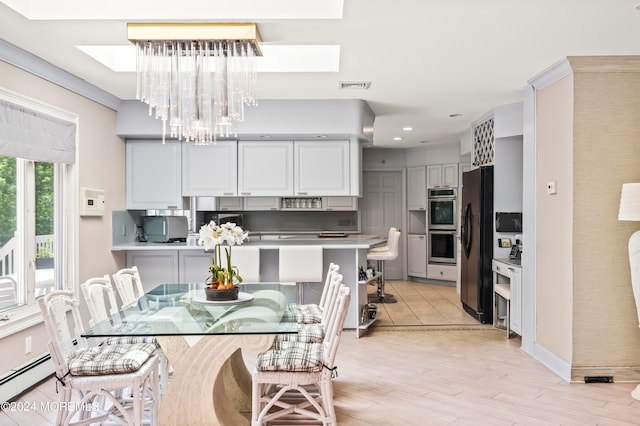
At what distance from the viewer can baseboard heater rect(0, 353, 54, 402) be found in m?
3.39

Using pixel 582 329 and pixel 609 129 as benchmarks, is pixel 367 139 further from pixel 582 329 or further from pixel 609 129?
pixel 582 329

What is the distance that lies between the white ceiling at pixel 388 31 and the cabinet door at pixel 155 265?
1.89m

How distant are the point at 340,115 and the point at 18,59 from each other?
115 inches

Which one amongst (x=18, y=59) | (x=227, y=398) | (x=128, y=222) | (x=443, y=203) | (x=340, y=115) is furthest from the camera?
(x=443, y=203)

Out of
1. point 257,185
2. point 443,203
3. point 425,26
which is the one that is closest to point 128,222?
point 257,185

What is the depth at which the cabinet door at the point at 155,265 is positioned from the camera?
5.39 meters

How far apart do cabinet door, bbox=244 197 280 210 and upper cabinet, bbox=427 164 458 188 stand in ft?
9.25

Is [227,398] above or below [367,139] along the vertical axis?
below

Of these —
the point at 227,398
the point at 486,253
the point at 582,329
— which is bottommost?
the point at 227,398

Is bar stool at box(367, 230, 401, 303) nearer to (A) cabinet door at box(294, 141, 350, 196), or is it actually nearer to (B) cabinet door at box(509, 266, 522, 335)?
(A) cabinet door at box(294, 141, 350, 196)

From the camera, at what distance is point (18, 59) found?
3553 millimetres

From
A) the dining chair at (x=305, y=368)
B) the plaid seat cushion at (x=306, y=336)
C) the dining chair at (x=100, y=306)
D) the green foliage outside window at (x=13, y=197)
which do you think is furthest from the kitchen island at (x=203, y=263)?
the dining chair at (x=305, y=368)

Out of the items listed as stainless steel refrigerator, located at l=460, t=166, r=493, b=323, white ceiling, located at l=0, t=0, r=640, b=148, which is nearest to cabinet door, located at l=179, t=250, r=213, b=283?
white ceiling, located at l=0, t=0, r=640, b=148

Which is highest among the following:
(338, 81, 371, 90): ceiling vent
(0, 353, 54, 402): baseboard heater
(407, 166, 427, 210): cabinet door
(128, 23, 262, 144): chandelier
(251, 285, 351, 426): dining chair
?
(338, 81, 371, 90): ceiling vent
